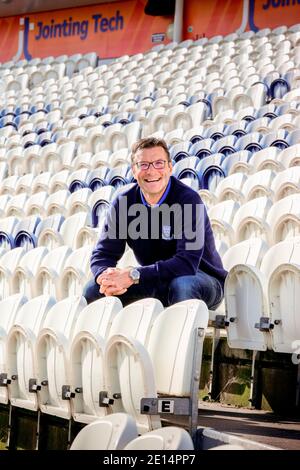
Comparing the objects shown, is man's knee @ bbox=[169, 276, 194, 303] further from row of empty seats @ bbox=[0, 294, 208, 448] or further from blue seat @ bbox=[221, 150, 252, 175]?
blue seat @ bbox=[221, 150, 252, 175]

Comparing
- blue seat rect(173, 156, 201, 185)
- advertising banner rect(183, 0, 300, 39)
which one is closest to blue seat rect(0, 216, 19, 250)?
blue seat rect(173, 156, 201, 185)

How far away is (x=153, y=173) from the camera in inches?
124

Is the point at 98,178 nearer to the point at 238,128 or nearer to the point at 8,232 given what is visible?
the point at 8,232

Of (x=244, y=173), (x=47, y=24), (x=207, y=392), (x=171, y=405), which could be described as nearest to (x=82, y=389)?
(x=171, y=405)

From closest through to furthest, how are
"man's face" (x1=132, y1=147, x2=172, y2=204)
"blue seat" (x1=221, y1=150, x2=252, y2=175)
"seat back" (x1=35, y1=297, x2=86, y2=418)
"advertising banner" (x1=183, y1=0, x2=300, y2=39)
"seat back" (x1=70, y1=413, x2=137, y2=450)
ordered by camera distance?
1. "seat back" (x1=70, y1=413, x2=137, y2=450)
2. "seat back" (x1=35, y1=297, x2=86, y2=418)
3. "man's face" (x1=132, y1=147, x2=172, y2=204)
4. "blue seat" (x1=221, y1=150, x2=252, y2=175)
5. "advertising banner" (x1=183, y1=0, x2=300, y2=39)

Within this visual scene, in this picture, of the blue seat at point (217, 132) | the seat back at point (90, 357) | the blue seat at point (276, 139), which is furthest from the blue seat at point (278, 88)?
the seat back at point (90, 357)

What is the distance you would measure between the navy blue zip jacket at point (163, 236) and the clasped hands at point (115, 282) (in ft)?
0.18

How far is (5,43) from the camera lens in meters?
16.2

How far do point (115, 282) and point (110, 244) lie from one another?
0.31 metres

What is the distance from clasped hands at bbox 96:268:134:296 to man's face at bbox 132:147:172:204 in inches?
12.0

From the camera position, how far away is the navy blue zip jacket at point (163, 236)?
305 centimetres

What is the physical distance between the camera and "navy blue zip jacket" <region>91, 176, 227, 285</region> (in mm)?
3049
